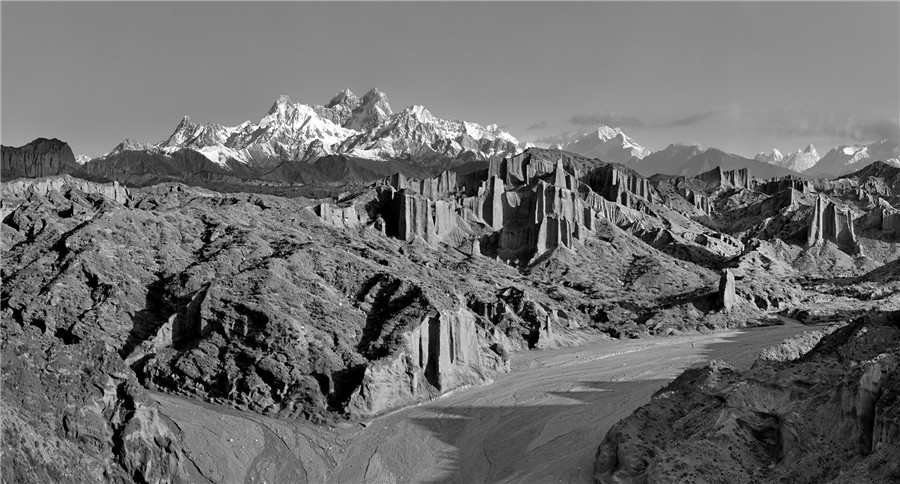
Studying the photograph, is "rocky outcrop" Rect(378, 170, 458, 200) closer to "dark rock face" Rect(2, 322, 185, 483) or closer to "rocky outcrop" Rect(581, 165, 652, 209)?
"rocky outcrop" Rect(581, 165, 652, 209)

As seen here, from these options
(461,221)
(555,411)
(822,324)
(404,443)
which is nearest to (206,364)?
(404,443)

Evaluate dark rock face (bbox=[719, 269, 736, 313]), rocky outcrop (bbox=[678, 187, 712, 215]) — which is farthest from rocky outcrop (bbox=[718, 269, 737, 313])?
rocky outcrop (bbox=[678, 187, 712, 215])

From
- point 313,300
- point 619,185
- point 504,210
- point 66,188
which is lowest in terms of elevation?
point 313,300

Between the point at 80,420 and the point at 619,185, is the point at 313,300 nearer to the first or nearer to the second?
the point at 80,420

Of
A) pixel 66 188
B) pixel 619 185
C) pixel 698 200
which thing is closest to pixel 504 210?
pixel 619 185

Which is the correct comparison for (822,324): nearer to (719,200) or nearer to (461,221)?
(461,221)
